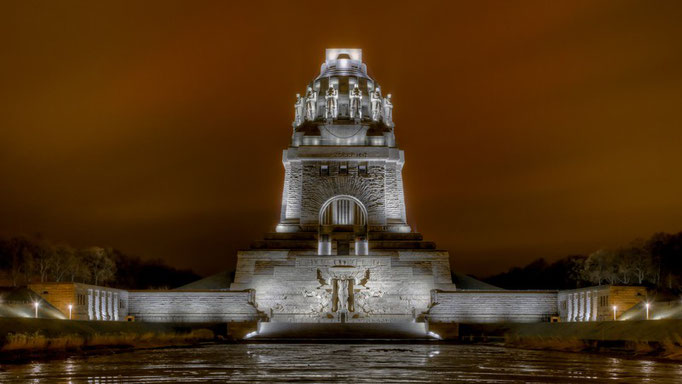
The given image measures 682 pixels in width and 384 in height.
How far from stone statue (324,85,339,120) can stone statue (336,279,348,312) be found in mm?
16674

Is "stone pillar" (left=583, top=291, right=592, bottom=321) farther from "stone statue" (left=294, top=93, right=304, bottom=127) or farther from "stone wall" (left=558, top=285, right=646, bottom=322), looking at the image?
"stone statue" (left=294, top=93, right=304, bottom=127)

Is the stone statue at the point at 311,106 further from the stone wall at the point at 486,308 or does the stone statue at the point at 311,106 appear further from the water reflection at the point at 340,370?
the water reflection at the point at 340,370

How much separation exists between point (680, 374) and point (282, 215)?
140 ft

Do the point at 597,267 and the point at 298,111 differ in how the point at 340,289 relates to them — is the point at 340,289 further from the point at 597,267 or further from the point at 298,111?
the point at 597,267

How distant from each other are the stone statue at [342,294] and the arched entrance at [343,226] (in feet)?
14.1

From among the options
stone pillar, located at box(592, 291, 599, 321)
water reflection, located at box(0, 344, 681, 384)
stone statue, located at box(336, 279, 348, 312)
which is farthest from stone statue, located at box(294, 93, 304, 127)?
water reflection, located at box(0, 344, 681, 384)

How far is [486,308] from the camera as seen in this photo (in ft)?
140

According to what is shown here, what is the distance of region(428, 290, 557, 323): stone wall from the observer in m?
42.5

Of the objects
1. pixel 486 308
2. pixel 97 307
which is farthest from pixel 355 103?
pixel 97 307

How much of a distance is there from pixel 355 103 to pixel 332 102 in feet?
5.93

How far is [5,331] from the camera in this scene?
22.3 m

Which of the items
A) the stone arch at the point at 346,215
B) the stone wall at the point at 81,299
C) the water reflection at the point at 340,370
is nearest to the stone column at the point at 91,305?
the stone wall at the point at 81,299

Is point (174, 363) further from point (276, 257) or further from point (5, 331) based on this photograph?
point (276, 257)

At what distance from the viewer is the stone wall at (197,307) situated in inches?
1654
